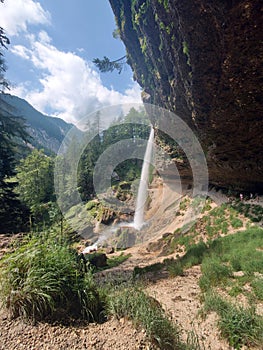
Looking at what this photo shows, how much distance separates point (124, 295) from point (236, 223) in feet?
30.0

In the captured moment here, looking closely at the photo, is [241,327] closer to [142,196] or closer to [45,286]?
[45,286]

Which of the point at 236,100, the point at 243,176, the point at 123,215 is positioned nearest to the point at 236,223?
the point at 243,176

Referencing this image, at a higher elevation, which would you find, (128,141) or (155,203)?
(128,141)

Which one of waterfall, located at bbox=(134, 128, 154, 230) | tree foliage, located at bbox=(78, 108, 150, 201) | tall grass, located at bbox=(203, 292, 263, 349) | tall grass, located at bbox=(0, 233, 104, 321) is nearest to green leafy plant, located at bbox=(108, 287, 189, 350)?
tall grass, located at bbox=(0, 233, 104, 321)

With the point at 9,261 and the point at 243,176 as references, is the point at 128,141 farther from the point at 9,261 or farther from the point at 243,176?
the point at 9,261

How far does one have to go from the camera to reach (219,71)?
245 inches

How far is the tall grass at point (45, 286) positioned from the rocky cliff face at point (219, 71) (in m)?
6.48

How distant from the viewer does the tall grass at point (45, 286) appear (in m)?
2.16

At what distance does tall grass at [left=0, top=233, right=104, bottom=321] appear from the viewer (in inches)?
84.9

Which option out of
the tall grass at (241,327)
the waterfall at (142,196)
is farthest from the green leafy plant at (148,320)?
the waterfall at (142,196)

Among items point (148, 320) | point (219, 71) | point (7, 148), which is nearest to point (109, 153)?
point (7, 148)

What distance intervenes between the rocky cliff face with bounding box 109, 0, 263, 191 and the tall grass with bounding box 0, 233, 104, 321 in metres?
6.48

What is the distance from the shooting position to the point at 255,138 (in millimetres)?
8039

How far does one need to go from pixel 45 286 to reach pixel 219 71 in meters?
7.26
